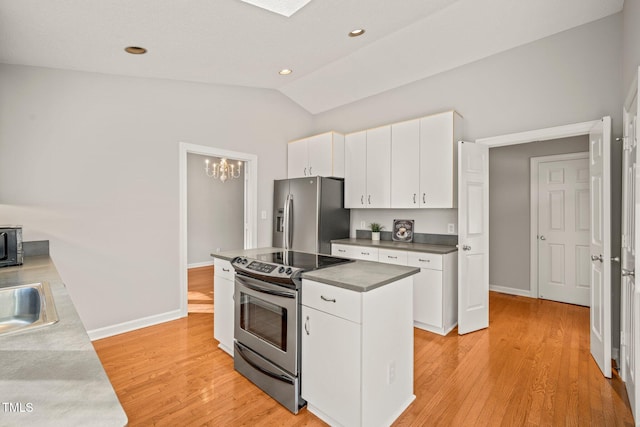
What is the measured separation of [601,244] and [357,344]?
2231 millimetres

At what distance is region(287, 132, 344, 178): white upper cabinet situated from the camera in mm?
4453

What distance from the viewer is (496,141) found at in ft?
11.5

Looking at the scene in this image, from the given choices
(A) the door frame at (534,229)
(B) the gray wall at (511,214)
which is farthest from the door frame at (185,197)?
(A) the door frame at (534,229)

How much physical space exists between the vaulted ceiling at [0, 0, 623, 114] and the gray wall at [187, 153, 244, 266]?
3.12 meters

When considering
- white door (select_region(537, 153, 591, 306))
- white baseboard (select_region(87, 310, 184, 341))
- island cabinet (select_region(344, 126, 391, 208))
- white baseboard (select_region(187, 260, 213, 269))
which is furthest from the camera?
white baseboard (select_region(187, 260, 213, 269))

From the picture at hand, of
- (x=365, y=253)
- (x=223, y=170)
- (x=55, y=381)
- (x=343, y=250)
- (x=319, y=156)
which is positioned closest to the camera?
(x=55, y=381)

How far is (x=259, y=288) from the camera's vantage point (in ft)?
7.43

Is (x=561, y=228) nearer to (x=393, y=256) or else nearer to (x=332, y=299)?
(x=393, y=256)

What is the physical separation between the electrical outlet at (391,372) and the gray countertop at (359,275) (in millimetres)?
513

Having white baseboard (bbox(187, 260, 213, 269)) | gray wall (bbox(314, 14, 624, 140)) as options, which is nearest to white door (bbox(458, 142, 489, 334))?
gray wall (bbox(314, 14, 624, 140))

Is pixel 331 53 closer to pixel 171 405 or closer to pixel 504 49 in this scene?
pixel 504 49

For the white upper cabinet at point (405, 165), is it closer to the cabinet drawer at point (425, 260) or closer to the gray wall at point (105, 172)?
the cabinet drawer at point (425, 260)

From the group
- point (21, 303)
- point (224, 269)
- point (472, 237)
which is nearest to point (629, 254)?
point (472, 237)

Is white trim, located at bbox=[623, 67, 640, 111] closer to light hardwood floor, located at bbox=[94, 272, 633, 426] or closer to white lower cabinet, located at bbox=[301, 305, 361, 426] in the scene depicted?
light hardwood floor, located at bbox=[94, 272, 633, 426]
